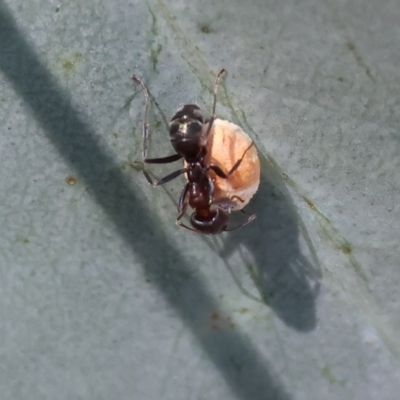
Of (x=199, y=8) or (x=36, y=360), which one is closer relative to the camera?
(x=199, y=8)

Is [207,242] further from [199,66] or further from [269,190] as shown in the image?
[199,66]

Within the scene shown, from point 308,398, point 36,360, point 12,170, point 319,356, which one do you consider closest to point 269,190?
point 319,356

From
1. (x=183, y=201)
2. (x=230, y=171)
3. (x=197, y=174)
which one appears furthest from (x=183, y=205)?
(x=230, y=171)

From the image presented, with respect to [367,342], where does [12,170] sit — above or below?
above

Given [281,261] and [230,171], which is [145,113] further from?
[281,261]

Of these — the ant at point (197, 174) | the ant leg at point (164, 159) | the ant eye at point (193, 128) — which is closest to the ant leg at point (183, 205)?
the ant at point (197, 174)

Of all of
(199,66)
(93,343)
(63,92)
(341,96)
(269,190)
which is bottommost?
(93,343)
